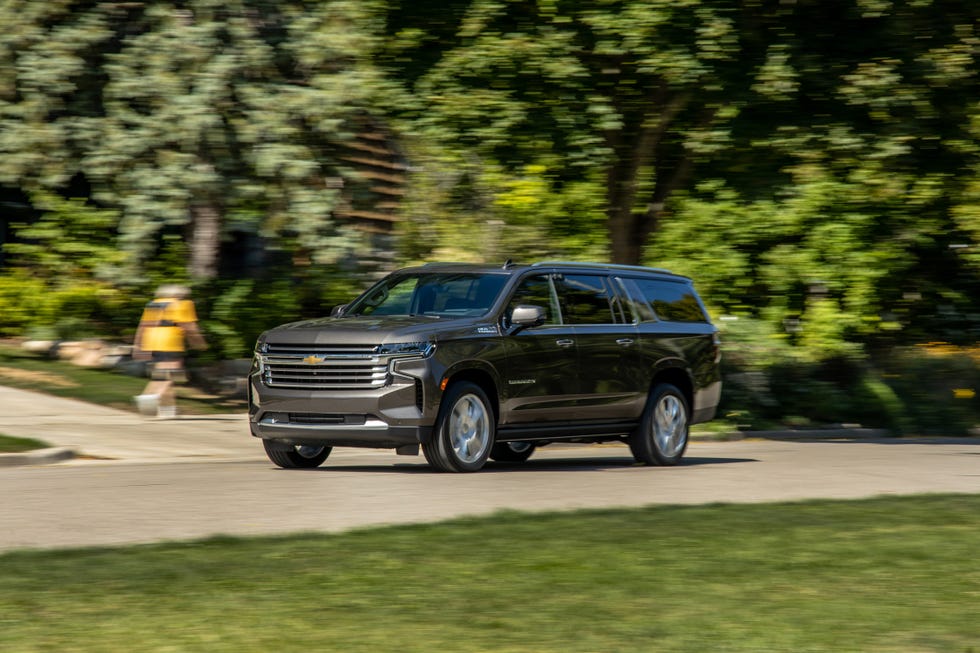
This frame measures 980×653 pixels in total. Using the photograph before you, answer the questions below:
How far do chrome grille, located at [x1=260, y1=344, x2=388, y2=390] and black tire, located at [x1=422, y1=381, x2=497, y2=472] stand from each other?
0.66 metres

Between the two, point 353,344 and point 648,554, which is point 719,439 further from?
point 648,554

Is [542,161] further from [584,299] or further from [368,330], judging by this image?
[368,330]

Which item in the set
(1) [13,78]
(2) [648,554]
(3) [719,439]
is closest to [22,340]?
(1) [13,78]

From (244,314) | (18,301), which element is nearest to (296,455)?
(244,314)

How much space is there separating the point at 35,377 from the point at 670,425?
9.16 metres

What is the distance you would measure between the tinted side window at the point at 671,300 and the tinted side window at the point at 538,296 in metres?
1.50

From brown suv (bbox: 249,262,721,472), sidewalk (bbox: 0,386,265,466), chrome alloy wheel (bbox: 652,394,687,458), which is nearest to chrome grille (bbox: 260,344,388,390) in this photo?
brown suv (bbox: 249,262,721,472)

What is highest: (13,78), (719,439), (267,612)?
(13,78)

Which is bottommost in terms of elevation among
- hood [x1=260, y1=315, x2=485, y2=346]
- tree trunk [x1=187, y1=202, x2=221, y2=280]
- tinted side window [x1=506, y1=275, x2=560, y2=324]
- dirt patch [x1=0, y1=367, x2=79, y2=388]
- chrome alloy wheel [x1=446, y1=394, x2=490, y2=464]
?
dirt patch [x1=0, y1=367, x2=79, y2=388]

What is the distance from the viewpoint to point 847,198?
21266mm

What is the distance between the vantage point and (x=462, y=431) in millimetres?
13820

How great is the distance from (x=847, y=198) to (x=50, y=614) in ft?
53.3

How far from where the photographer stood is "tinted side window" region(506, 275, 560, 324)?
1461cm

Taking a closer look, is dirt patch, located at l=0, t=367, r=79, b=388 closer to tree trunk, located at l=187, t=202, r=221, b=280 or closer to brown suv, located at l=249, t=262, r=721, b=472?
tree trunk, located at l=187, t=202, r=221, b=280
